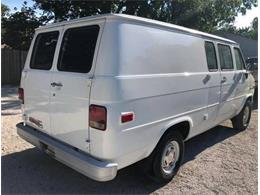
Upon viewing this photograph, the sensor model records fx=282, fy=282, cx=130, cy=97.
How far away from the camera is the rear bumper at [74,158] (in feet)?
9.83

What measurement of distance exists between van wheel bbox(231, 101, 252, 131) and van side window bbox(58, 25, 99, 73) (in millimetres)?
4525

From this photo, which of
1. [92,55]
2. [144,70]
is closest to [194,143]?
A: [144,70]

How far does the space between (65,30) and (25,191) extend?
Result: 2144mm

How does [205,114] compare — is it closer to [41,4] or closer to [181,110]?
[181,110]

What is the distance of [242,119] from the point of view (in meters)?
6.59

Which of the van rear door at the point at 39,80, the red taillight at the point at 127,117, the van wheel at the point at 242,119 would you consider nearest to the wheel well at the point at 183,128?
the red taillight at the point at 127,117

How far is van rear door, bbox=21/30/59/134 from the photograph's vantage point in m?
3.73

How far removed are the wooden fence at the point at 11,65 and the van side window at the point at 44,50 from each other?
10.9 m

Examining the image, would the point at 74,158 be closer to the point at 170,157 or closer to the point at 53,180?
the point at 53,180

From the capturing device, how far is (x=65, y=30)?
11.9 ft

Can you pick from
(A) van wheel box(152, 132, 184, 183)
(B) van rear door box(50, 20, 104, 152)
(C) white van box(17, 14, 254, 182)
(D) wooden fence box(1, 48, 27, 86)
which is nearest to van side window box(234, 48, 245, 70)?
(C) white van box(17, 14, 254, 182)

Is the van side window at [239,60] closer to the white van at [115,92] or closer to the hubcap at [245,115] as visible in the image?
the hubcap at [245,115]

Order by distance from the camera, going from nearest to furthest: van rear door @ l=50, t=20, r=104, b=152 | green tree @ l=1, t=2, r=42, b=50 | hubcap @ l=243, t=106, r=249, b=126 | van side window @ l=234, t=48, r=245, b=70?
van rear door @ l=50, t=20, r=104, b=152, van side window @ l=234, t=48, r=245, b=70, hubcap @ l=243, t=106, r=249, b=126, green tree @ l=1, t=2, r=42, b=50

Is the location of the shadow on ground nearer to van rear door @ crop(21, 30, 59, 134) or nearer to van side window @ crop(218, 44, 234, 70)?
van rear door @ crop(21, 30, 59, 134)
